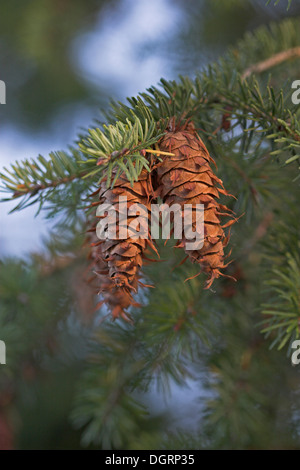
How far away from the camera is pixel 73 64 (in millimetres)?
1084

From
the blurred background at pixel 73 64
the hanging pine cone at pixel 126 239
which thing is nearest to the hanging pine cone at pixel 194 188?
the hanging pine cone at pixel 126 239

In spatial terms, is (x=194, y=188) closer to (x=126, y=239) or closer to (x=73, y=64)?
(x=126, y=239)

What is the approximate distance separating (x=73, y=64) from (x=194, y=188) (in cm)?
85

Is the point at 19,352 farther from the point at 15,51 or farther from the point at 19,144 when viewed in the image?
the point at 15,51

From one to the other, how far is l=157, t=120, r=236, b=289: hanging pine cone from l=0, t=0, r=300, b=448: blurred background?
1.39 feet

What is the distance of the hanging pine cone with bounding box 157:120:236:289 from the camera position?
1.16 feet

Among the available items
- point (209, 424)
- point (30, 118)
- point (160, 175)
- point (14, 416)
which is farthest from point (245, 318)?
point (30, 118)

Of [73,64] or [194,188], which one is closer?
[194,188]

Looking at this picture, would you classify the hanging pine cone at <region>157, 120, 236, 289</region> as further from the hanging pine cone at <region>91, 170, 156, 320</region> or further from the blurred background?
the blurred background

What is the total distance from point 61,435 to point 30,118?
72 cm

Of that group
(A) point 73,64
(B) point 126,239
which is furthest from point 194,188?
(A) point 73,64

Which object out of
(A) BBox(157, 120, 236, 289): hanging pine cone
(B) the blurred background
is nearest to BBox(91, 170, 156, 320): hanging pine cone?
(A) BBox(157, 120, 236, 289): hanging pine cone

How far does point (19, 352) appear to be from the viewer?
707 mm

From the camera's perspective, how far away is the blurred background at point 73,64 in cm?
84
